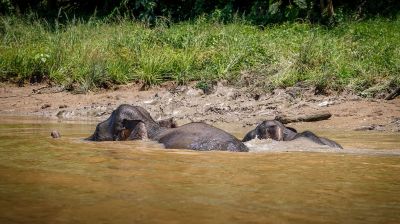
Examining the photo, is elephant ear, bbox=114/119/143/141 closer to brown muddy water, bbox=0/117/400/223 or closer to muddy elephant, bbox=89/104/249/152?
muddy elephant, bbox=89/104/249/152

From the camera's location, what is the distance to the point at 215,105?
31.1ft

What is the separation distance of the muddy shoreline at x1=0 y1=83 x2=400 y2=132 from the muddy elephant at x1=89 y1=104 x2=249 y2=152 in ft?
9.16

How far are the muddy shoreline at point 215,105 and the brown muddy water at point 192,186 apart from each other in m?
3.79

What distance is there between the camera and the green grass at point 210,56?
32.7ft

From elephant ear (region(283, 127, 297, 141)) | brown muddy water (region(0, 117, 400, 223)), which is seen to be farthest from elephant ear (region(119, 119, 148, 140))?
elephant ear (region(283, 127, 297, 141))

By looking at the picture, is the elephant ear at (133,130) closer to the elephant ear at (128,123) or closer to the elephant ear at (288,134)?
the elephant ear at (128,123)

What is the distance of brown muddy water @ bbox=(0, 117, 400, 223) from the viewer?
86.4 inches

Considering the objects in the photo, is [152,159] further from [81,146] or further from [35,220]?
[35,220]

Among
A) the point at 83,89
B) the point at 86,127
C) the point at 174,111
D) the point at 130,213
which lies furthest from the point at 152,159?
the point at 83,89

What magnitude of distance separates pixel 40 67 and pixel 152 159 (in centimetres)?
874

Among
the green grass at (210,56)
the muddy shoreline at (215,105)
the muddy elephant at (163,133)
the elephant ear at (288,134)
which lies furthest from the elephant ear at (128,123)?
the green grass at (210,56)

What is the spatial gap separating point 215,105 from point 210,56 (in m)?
2.32

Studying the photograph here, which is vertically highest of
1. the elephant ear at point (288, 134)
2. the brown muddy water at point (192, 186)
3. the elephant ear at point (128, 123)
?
the brown muddy water at point (192, 186)

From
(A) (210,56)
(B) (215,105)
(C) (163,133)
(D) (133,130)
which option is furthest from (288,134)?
(A) (210,56)
